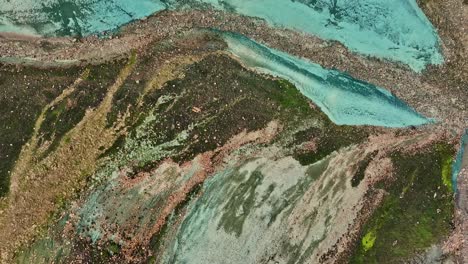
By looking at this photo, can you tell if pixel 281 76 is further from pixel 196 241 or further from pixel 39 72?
pixel 39 72

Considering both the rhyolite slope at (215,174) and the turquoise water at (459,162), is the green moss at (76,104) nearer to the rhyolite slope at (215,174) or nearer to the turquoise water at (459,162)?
the rhyolite slope at (215,174)

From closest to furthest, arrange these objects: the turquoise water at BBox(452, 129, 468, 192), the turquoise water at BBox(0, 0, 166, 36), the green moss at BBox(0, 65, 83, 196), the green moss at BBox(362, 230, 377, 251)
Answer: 1. the green moss at BBox(0, 65, 83, 196)
2. the turquoise water at BBox(0, 0, 166, 36)
3. the green moss at BBox(362, 230, 377, 251)
4. the turquoise water at BBox(452, 129, 468, 192)

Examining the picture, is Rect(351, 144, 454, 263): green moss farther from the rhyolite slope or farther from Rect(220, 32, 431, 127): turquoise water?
Rect(220, 32, 431, 127): turquoise water

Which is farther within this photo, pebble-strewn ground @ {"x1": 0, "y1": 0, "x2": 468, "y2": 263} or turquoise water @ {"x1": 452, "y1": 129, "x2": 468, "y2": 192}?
turquoise water @ {"x1": 452, "y1": 129, "x2": 468, "y2": 192}

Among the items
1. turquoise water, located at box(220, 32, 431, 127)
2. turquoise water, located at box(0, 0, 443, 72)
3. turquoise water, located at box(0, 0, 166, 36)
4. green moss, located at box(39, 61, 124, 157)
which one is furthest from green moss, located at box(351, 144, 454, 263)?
turquoise water, located at box(0, 0, 166, 36)

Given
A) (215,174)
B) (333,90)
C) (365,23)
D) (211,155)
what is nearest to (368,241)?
(333,90)

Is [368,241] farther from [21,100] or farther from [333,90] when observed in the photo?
[21,100]
